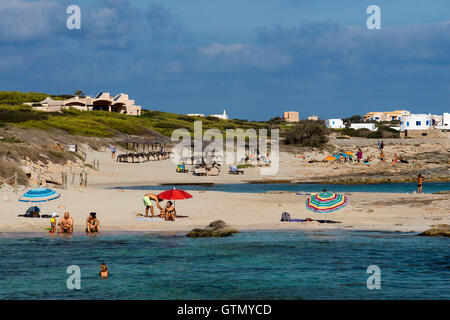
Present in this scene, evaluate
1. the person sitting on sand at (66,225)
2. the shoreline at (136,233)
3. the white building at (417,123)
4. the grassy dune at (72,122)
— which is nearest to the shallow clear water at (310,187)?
the shoreline at (136,233)

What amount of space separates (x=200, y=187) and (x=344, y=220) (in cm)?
1843

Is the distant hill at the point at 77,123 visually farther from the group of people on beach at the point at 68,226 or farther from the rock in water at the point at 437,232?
the rock in water at the point at 437,232

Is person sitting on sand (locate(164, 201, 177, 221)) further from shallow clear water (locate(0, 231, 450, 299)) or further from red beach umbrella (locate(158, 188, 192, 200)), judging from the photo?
shallow clear water (locate(0, 231, 450, 299))

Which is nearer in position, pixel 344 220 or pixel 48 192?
pixel 48 192

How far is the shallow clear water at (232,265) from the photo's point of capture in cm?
1603

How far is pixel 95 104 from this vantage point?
11612 cm

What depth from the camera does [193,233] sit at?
2309 centimetres

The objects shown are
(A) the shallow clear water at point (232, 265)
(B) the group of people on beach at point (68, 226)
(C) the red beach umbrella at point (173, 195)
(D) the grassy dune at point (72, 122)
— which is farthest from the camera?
(D) the grassy dune at point (72, 122)

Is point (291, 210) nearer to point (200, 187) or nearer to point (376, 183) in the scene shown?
point (200, 187)

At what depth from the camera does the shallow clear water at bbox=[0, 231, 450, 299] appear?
16.0 metres

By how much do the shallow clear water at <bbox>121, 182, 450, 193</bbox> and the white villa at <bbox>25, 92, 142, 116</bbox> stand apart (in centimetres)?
5813

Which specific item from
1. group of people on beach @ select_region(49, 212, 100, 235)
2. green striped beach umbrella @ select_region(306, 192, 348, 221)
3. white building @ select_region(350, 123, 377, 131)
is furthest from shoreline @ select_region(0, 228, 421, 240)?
white building @ select_region(350, 123, 377, 131)

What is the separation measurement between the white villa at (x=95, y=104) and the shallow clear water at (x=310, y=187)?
58.1 meters
